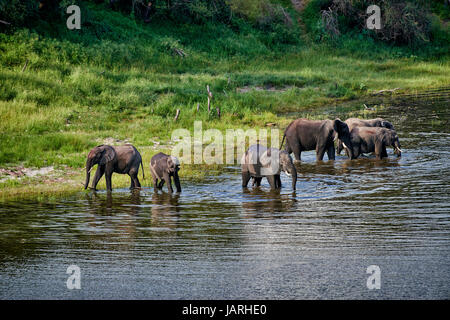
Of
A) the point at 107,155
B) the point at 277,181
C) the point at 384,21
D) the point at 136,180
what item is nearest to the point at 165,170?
the point at 136,180

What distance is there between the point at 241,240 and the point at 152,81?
63.7 feet

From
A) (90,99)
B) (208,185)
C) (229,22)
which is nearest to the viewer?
(208,185)

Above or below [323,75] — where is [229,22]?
above

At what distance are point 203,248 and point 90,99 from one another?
52.0ft

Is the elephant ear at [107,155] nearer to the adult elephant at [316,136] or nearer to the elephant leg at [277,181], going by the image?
the elephant leg at [277,181]

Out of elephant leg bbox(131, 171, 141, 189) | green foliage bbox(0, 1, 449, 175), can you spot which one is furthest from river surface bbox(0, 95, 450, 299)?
green foliage bbox(0, 1, 449, 175)

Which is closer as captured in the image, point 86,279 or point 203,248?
point 86,279

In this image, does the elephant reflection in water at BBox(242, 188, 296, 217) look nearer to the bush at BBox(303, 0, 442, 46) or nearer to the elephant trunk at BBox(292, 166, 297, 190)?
the elephant trunk at BBox(292, 166, 297, 190)

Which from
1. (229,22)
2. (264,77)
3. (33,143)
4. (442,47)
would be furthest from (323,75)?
(33,143)

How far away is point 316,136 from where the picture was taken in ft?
60.4

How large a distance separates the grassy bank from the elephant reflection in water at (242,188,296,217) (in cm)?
305

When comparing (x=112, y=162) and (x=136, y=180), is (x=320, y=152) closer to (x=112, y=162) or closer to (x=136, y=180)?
(x=136, y=180)
